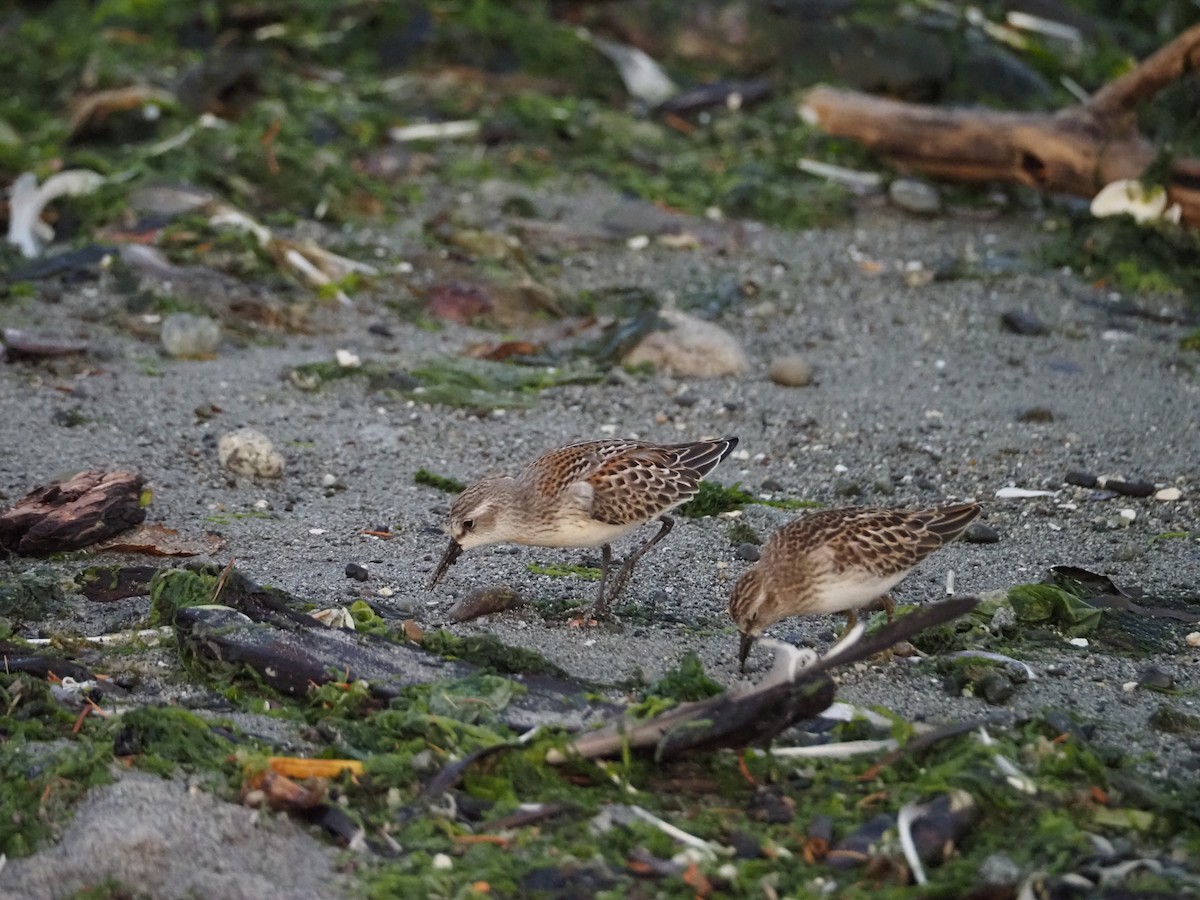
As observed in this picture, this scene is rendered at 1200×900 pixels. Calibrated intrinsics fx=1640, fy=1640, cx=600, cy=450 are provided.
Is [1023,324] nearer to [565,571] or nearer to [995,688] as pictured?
[565,571]

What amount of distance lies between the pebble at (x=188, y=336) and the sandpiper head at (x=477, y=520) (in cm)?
340

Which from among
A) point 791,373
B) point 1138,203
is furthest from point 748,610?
point 1138,203

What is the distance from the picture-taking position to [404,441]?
336 inches

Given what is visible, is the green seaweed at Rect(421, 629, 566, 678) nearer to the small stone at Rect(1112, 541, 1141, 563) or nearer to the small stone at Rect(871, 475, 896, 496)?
the small stone at Rect(871, 475, 896, 496)

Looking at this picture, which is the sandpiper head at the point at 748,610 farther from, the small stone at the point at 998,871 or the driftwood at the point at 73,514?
the driftwood at the point at 73,514

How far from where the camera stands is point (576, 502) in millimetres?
6512

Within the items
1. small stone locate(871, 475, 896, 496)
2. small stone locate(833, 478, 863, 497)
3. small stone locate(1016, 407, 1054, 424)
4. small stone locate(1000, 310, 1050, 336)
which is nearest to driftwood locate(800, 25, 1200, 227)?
small stone locate(1000, 310, 1050, 336)

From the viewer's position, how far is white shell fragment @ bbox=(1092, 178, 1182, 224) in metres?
11.2

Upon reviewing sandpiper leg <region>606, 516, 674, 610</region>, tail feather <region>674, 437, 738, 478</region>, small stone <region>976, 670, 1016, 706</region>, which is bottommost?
sandpiper leg <region>606, 516, 674, 610</region>

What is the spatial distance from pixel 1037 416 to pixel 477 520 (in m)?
3.68

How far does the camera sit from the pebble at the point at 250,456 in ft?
25.6

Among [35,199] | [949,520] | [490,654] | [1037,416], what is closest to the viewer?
[490,654]

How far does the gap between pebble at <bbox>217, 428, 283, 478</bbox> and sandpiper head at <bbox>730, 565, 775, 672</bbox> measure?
282 centimetres

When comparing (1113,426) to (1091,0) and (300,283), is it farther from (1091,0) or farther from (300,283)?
(1091,0)
